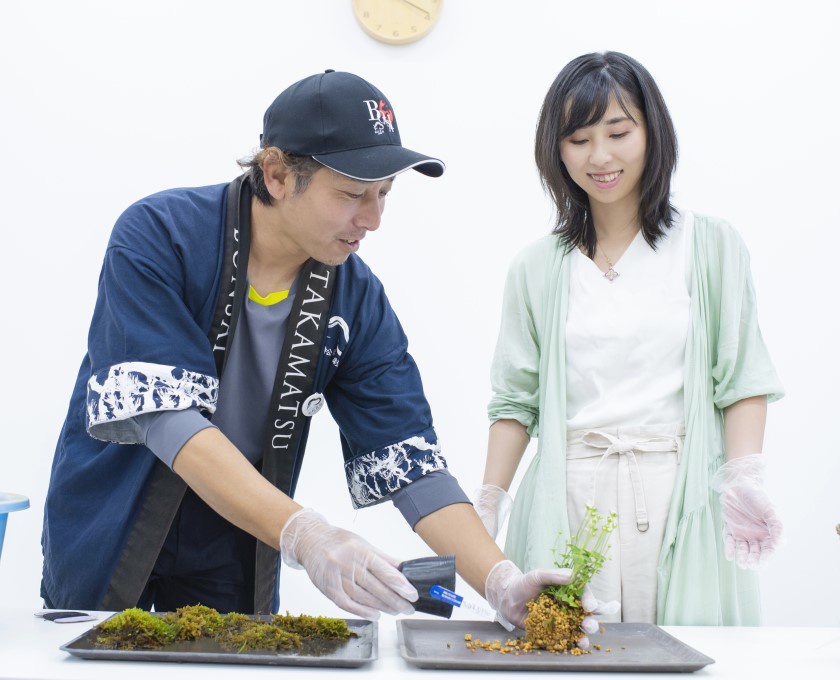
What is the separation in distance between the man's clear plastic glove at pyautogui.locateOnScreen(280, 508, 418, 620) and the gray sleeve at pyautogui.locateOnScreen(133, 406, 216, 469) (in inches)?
7.7

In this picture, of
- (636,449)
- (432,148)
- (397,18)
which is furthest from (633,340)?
(397,18)

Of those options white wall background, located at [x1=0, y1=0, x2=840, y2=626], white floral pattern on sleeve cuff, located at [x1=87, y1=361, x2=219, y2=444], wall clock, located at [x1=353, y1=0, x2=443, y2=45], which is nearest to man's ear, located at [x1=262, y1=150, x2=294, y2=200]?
white floral pattern on sleeve cuff, located at [x1=87, y1=361, x2=219, y2=444]

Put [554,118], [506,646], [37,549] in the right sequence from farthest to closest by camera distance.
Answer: [37,549] → [554,118] → [506,646]

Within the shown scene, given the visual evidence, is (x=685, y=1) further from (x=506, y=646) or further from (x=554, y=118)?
(x=506, y=646)

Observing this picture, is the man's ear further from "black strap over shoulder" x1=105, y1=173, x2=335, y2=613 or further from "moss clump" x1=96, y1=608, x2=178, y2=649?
"moss clump" x1=96, y1=608, x2=178, y2=649

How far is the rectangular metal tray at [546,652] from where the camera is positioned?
1159 millimetres

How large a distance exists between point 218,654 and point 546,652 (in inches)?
17.1

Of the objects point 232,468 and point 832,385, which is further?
point 832,385

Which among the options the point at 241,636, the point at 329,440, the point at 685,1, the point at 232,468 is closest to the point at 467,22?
the point at 685,1

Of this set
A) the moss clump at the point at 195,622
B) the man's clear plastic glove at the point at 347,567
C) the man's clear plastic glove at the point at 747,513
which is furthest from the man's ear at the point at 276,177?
the man's clear plastic glove at the point at 747,513

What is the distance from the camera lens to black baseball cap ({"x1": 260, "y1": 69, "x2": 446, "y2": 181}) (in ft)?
4.69

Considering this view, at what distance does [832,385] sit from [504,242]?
43.1 inches

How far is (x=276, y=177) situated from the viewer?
1528 mm

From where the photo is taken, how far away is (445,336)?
2838 millimetres
